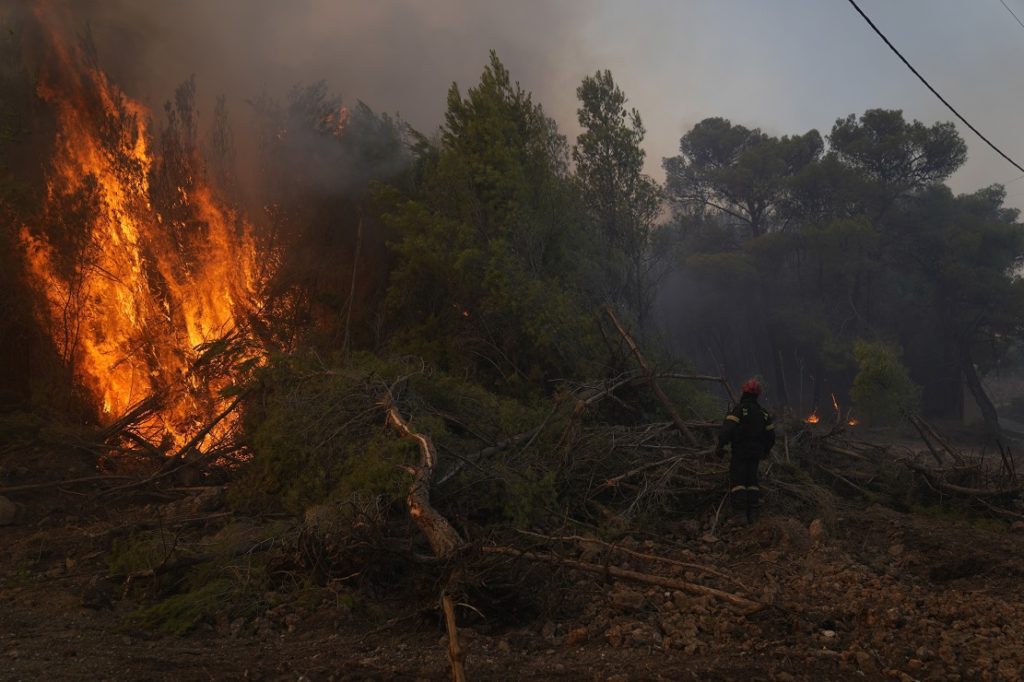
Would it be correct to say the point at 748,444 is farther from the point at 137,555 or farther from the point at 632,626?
the point at 137,555

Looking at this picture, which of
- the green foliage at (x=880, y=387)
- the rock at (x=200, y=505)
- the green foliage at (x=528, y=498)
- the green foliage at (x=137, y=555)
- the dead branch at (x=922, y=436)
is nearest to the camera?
the green foliage at (x=137, y=555)

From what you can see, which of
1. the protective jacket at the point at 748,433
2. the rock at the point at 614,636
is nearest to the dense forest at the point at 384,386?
the rock at the point at 614,636

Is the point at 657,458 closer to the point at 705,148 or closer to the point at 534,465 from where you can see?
the point at 534,465

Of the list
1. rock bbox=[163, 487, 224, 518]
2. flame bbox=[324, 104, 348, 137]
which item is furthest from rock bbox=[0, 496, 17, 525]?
flame bbox=[324, 104, 348, 137]

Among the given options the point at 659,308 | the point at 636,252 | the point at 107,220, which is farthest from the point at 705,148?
the point at 107,220

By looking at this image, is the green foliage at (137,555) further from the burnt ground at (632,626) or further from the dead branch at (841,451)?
the dead branch at (841,451)

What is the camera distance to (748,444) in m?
8.20

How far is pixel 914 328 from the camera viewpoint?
3131 cm

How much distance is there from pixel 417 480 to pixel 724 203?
Answer: 34.4 m

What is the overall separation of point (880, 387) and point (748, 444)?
1574cm

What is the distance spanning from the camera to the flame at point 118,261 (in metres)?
13.0

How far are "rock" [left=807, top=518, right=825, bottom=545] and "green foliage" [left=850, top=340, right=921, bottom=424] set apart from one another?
51.5 ft

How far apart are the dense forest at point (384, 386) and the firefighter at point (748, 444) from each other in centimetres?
39

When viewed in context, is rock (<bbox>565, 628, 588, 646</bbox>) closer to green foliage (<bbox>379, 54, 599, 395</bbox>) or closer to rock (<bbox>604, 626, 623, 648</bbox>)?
rock (<bbox>604, 626, 623, 648</bbox>)
